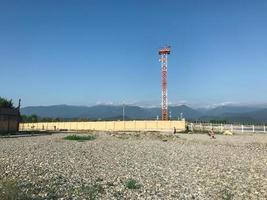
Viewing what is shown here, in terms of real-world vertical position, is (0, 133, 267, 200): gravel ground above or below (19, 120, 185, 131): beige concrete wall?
below

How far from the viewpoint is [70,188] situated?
1761 cm

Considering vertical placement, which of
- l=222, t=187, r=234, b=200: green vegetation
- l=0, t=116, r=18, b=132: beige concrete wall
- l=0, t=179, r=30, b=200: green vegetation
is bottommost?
l=222, t=187, r=234, b=200: green vegetation

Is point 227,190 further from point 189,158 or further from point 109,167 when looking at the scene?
point 189,158

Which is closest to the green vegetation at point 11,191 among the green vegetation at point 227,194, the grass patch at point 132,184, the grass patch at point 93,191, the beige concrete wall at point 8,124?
the grass patch at point 93,191

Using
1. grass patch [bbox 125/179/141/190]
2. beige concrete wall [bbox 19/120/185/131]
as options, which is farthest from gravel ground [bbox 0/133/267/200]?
beige concrete wall [bbox 19/120/185/131]

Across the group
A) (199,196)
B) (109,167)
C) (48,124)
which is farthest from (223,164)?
(48,124)

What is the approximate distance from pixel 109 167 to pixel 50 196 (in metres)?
9.49

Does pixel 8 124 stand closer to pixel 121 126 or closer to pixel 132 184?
pixel 121 126

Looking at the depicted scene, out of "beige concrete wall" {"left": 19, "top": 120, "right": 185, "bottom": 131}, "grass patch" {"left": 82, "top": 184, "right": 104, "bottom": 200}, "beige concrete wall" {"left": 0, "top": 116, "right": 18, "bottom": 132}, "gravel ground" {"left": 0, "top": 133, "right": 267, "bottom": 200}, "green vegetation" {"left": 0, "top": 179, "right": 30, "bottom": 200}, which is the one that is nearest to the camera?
"green vegetation" {"left": 0, "top": 179, "right": 30, "bottom": 200}

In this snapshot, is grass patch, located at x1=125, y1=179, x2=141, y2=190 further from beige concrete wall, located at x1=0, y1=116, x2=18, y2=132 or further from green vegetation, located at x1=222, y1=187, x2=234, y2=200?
beige concrete wall, located at x1=0, y1=116, x2=18, y2=132

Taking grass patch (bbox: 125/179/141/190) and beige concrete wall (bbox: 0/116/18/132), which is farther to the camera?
beige concrete wall (bbox: 0/116/18/132)

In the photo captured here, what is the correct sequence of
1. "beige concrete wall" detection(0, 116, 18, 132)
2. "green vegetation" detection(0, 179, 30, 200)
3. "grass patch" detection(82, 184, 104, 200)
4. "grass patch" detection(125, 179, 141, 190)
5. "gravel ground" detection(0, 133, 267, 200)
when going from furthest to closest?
"beige concrete wall" detection(0, 116, 18, 132), "grass patch" detection(125, 179, 141, 190), "gravel ground" detection(0, 133, 267, 200), "grass patch" detection(82, 184, 104, 200), "green vegetation" detection(0, 179, 30, 200)

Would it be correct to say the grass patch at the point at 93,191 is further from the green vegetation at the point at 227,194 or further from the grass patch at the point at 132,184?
the green vegetation at the point at 227,194

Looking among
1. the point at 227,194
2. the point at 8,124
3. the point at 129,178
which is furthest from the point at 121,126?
the point at 227,194
